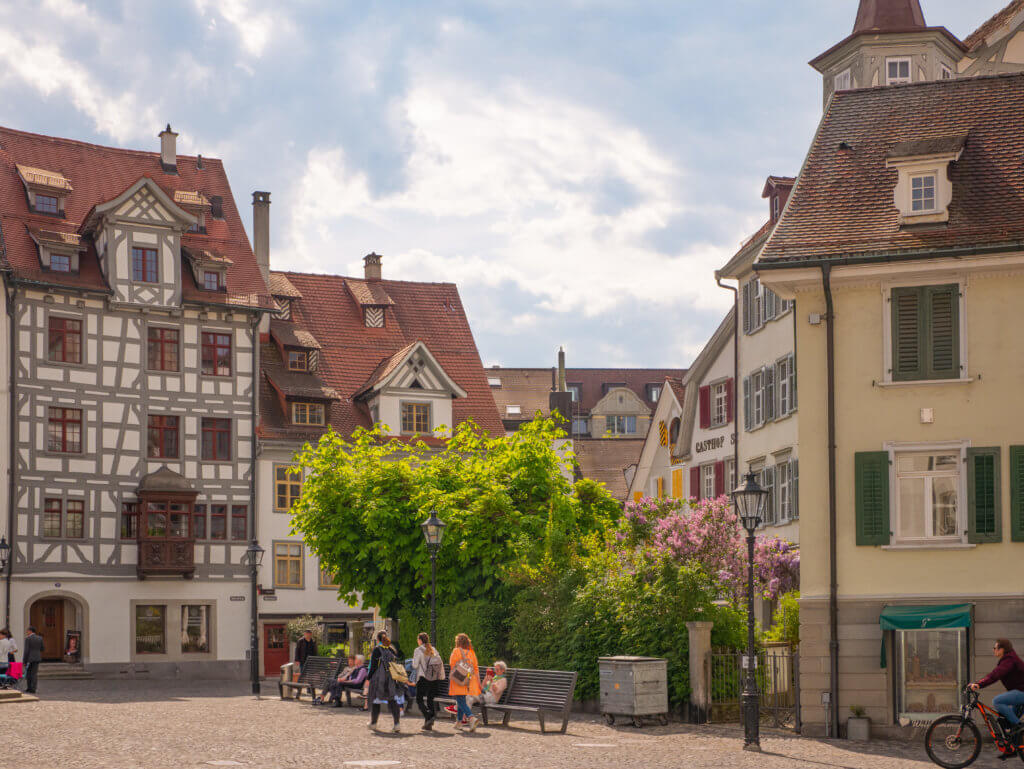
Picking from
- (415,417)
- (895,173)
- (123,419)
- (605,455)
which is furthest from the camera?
(605,455)

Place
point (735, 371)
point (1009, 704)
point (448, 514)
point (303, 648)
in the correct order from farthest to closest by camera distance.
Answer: point (735, 371) → point (303, 648) → point (448, 514) → point (1009, 704)

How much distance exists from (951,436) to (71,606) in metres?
32.5

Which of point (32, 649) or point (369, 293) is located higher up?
point (369, 293)

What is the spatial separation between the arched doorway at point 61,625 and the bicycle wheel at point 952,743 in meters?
34.2

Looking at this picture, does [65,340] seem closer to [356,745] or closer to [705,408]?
[705,408]

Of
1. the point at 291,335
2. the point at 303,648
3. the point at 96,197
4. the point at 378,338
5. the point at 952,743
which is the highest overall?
the point at 96,197

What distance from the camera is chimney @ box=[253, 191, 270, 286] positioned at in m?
56.9

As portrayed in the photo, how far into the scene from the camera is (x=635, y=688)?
25.8 m

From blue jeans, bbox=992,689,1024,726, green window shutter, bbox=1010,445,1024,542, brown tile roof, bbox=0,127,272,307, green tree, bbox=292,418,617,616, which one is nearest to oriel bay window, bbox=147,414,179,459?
brown tile roof, bbox=0,127,272,307

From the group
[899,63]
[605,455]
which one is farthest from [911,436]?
[605,455]

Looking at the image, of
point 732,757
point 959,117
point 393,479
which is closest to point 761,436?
point 393,479

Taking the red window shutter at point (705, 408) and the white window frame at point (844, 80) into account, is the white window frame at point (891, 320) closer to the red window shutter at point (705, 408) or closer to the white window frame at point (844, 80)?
the red window shutter at point (705, 408)

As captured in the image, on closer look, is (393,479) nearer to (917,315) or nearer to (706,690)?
(706,690)

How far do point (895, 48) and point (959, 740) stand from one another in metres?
29.2
